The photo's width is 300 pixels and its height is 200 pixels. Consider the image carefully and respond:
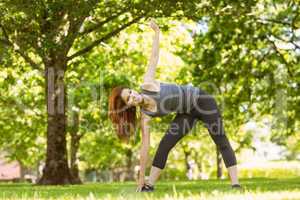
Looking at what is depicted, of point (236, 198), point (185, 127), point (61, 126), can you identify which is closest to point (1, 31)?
point (61, 126)

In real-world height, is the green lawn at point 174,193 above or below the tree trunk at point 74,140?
below

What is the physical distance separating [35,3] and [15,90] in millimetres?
15233

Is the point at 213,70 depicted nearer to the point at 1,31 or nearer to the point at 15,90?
the point at 1,31

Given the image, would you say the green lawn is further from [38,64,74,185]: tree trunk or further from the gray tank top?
[38,64,74,185]: tree trunk

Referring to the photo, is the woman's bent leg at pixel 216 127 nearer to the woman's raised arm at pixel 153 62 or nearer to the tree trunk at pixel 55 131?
the woman's raised arm at pixel 153 62

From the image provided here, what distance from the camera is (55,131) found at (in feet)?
51.6

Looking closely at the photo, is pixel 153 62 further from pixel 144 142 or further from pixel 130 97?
pixel 144 142

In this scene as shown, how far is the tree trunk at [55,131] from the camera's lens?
15414mm

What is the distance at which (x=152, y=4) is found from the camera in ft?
43.7

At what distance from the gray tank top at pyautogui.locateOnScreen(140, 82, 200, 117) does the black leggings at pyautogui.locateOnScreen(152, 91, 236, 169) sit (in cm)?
13

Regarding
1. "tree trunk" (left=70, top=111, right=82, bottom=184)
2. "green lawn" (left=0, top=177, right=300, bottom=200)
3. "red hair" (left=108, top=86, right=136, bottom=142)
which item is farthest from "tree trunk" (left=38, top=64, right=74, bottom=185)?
"tree trunk" (left=70, top=111, right=82, bottom=184)

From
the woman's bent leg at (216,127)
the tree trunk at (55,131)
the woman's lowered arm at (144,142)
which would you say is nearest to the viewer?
the woman's lowered arm at (144,142)

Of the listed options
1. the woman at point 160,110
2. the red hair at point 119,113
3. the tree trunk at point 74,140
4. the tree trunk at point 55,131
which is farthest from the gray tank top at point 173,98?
the tree trunk at point 74,140

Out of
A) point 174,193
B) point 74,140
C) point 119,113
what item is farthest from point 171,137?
point 74,140
